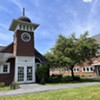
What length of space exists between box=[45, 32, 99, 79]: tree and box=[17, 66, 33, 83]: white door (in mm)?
4078

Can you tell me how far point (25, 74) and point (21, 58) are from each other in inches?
97.6

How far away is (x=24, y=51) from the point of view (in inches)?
867

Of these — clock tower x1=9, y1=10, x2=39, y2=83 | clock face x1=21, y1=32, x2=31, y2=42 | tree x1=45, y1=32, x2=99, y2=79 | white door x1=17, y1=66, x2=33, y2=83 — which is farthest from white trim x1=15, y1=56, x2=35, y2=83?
tree x1=45, y1=32, x2=99, y2=79

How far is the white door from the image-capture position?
2132cm

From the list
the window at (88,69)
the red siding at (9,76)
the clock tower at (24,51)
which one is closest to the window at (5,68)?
the red siding at (9,76)

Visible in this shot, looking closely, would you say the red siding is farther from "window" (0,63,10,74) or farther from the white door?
the white door

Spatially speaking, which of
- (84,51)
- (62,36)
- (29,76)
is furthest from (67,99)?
(62,36)

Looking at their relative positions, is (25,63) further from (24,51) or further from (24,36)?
(24,36)

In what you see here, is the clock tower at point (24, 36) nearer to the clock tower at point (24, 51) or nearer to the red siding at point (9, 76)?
the clock tower at point (24, 51)

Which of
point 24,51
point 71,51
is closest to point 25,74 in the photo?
point 24,51

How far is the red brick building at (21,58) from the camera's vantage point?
21.0m

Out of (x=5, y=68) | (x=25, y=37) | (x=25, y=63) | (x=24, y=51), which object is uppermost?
(x=25, y=37)

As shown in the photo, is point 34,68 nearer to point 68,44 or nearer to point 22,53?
point 22,53

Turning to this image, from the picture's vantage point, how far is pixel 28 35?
75.7 feet
